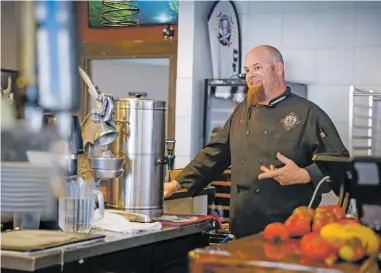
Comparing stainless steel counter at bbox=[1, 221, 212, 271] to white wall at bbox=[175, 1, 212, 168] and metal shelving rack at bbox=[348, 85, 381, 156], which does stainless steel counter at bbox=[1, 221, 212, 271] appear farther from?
metal shelving rack at bbox=[348, 85, 381, 156]

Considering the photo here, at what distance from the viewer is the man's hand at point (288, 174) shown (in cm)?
291

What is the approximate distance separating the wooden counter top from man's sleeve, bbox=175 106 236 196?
124 cm

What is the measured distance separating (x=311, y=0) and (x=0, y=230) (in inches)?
164

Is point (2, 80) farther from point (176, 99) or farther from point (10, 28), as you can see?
point (176, 99)

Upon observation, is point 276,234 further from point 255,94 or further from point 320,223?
point 255,94

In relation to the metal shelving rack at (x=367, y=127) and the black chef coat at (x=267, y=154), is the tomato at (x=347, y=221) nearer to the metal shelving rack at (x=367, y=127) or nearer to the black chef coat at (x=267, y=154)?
the black chef coat at (x=267, y=154)

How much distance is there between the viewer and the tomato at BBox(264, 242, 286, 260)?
1.88 meters

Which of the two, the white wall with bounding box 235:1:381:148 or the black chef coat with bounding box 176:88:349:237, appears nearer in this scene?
the black chef coat with bounding box 176:88:349:237

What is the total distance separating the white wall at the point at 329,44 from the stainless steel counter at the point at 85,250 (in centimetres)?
329

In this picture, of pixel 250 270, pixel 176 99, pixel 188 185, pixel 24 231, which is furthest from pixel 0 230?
pixel 176 99

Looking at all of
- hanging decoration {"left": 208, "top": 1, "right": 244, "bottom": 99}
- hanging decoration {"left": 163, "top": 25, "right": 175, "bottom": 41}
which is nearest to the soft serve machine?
hanging decoration {"left": 208, "top": 1, "right": 244, "bottom": 99}

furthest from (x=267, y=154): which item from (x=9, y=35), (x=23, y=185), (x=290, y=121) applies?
(x=9, y=35)

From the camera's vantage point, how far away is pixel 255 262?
1816 millimetres

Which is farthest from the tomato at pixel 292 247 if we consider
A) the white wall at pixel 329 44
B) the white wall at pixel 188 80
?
the white wall at pixel 329 44
